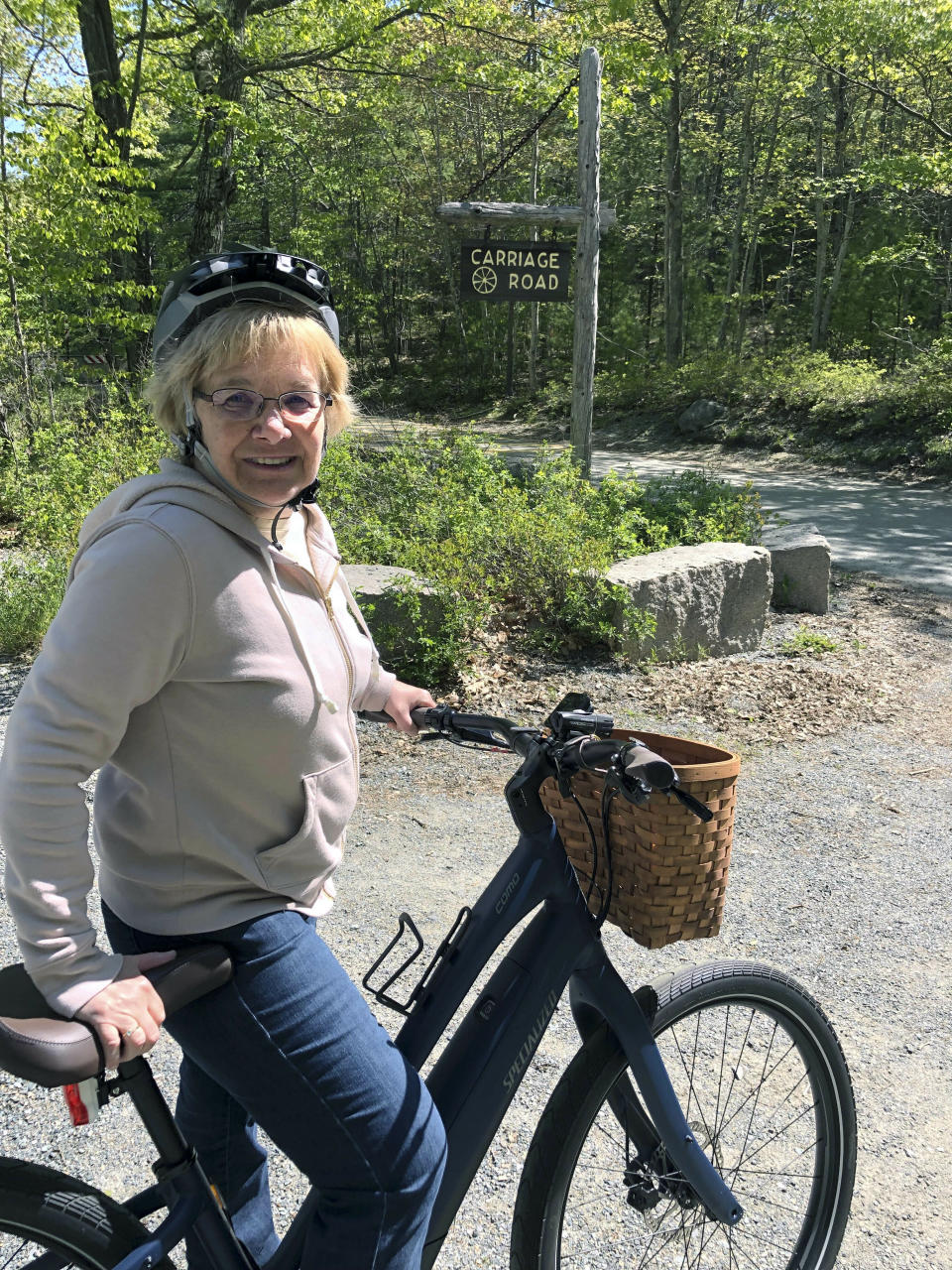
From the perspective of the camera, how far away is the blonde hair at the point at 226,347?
5.01 ft

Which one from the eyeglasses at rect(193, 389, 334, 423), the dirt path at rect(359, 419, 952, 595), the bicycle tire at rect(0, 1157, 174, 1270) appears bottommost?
the dirt path at rect(359, 419, 952, 595)

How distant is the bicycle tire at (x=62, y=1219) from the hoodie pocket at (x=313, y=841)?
0.48 meters

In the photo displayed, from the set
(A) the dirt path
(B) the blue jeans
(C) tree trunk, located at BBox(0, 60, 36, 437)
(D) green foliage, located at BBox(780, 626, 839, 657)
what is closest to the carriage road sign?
(A) the dirt path

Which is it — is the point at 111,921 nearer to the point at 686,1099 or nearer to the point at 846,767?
the point at 686,1099

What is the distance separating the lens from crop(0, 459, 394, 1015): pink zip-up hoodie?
128 cm

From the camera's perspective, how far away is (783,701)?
614 cm

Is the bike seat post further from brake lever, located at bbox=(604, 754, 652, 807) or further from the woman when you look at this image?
brake lever, located at bbox=(604, 754, 652, 807)

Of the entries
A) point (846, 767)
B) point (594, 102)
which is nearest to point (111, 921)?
point (846, 767)

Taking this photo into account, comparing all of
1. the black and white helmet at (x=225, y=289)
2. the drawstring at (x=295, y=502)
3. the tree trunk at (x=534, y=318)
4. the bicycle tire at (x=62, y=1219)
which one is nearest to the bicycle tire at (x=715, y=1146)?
the bicycle tire at (x=62, y=1219)

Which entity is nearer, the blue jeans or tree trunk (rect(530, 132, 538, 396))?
the blue jeans

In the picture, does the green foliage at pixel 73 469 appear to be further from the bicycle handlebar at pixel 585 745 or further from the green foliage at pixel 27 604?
the bicycle handlebar at pixel 585 745

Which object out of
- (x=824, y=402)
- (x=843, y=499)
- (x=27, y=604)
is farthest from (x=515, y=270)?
(x=824, y=402)

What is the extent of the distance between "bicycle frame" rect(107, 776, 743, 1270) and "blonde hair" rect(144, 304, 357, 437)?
0.80 m

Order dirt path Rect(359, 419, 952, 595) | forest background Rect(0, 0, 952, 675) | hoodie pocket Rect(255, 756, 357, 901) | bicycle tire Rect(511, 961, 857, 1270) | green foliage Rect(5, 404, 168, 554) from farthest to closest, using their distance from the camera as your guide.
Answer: forest background Rect(0, 0, 952, 675) < dirt path Rect(359, 419, 952, 595) < green foliage Rect(5, 404, 168, 554) < bicycle tire Rect(511, 961, 857, 1270) < hoodie pocket Rect(255, 756, 357, 901)
